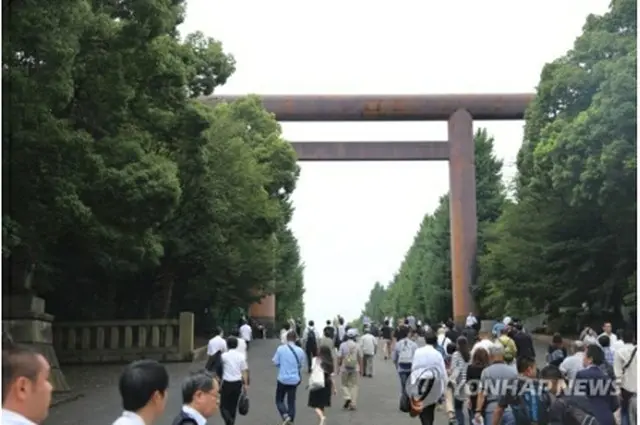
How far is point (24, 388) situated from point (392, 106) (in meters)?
34.0

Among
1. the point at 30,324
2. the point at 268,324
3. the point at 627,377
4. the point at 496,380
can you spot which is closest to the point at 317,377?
the point at 496,380

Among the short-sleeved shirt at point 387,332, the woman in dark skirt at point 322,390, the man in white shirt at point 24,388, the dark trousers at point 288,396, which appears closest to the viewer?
the man in white shirt at point 24,388

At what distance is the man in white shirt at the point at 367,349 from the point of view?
65.4ft

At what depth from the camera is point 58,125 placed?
13.5 m

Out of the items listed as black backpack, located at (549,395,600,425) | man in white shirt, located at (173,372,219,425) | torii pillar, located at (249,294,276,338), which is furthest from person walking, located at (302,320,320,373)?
torii pillar, located at (249,294,276,338)

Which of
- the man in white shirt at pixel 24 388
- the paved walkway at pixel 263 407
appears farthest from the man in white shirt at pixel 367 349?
the man in white shirt at pixel 24 388

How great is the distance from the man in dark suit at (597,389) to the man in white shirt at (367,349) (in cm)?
1112

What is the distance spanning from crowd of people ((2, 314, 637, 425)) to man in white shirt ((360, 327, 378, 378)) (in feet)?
13.3

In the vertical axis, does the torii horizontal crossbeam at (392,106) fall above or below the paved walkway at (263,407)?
above

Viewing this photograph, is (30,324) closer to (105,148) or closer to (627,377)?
(105,148)

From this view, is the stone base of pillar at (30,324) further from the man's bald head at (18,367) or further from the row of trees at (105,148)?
the man's bald head at (18,367)

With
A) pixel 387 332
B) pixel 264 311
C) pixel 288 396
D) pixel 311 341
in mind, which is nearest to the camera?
pixel 288 396

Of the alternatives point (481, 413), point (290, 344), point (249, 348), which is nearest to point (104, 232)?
point (290, 344)

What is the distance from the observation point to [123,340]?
80.5 ft
